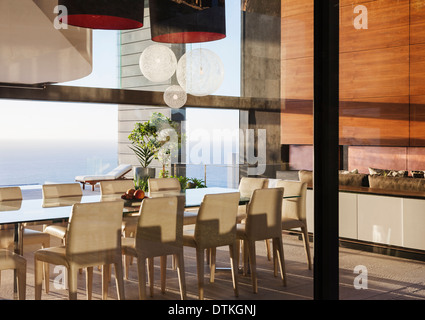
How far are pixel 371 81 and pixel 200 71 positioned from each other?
1011 millimetres

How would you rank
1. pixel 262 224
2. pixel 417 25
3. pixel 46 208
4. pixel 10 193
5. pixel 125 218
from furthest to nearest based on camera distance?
pixel 262 224, pixel 125 218, pixel 46 208, pixel 10 193, pixel 417 25

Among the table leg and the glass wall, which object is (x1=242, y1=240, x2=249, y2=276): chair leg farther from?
the table leg

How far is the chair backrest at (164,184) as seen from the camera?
3.40 metres

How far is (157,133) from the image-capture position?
139 inches

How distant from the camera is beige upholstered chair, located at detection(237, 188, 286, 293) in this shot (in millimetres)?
3797

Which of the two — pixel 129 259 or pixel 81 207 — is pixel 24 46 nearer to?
pixel 81 207

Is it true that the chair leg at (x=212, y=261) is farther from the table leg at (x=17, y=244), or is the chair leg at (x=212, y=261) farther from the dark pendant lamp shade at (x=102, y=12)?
the dark pendant lamp shade at (x=102, y=12)

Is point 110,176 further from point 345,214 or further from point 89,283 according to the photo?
point 345,214

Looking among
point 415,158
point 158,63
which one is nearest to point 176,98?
point 158,63

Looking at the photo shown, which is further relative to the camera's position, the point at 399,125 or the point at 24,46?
the point at 399,125

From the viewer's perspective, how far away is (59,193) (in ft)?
11.0

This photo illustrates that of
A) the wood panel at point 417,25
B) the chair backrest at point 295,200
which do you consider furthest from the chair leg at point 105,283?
the wood panel at point 417,25
